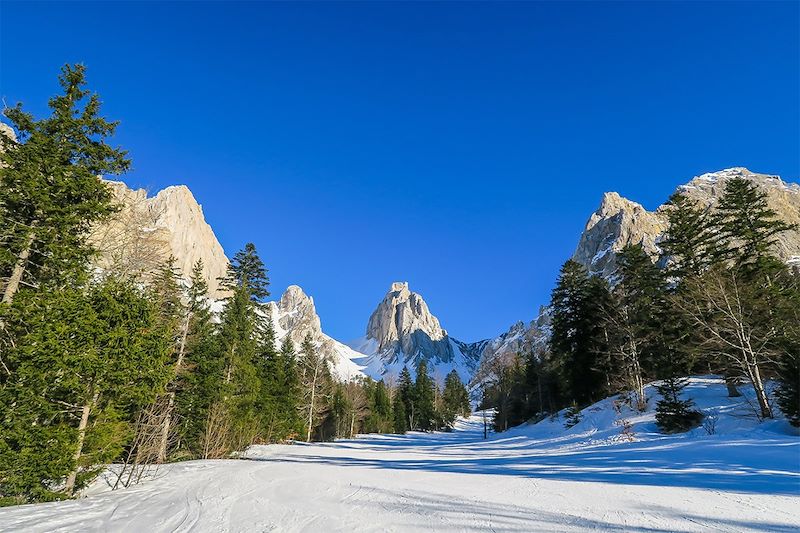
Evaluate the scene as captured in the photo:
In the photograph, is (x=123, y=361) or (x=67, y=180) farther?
(x=67, y=180)

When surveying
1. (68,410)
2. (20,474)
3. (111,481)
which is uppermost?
(68,410)

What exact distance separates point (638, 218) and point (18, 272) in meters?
164

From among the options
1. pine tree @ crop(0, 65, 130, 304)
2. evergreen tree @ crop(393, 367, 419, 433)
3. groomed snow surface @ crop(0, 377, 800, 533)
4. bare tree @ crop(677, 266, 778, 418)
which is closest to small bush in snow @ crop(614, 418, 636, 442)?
bare tree @ crop(677, 266, 778, 418)

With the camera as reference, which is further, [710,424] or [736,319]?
[736,319]

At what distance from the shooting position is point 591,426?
21766 mm

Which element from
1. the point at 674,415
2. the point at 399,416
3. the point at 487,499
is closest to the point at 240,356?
the point at 487,499

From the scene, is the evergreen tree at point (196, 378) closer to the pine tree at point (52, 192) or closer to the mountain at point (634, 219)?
the pine tree at point (52, 192)

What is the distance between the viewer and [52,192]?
10367mm

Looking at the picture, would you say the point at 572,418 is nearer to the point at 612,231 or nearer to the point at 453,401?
the point at 453,401

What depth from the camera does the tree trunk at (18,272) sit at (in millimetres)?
9734

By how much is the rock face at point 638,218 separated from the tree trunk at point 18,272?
123 meters

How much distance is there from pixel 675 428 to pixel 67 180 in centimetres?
2402

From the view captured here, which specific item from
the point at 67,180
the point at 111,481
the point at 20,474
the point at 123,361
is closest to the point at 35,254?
the point at 67,180

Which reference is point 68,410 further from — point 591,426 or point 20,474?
point 591,426
